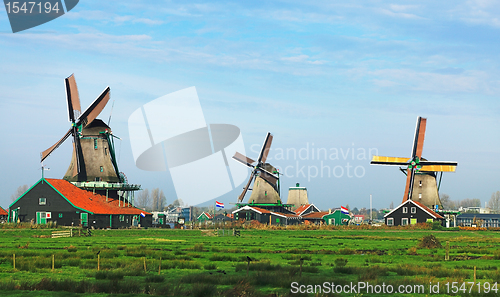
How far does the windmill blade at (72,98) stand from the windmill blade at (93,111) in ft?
3.38

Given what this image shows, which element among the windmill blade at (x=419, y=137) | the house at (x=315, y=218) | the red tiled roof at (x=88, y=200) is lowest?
the house at (x=315, y=218)

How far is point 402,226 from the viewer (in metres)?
93.6

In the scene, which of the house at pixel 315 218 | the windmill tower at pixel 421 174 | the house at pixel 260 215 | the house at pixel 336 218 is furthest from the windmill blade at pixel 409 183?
the house at pixel 260 215

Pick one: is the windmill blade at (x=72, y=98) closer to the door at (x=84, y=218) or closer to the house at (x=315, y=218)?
the door at (x=84, y=218)

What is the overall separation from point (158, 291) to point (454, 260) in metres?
21.7

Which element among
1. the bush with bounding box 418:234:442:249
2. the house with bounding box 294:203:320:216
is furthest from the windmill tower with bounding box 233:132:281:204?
the bush with bounding box 418:234:442:249

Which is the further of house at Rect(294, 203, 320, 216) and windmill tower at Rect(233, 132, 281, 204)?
house at Rect(294, 203, 320, 216)

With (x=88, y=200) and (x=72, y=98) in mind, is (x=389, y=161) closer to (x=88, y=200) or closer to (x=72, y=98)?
(x=88, y=200)

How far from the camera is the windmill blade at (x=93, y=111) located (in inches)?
3305

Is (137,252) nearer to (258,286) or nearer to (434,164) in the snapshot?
(258,286)

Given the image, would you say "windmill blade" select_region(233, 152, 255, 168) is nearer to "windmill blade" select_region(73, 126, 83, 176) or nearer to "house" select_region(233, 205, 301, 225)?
"house" select_region(233, 205, 301, 225)

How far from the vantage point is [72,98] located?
84.7 m

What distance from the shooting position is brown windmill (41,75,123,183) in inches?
3275

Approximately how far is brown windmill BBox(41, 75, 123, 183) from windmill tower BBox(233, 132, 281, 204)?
30.6m
